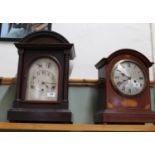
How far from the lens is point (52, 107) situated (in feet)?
2.58

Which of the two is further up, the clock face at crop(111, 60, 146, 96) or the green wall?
the clock face at crop(111, 60, 146, 96)

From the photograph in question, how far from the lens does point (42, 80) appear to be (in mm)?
819

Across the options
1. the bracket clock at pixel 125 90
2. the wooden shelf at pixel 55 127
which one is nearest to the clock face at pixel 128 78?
the bracket clock at pixel 125 90

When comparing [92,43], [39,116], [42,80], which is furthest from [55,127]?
[92,43]

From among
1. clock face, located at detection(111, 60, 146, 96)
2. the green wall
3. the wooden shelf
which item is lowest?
the wooden shelf

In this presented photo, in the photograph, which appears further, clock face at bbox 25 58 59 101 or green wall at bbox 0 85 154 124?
green wall at bbox 0 85 154 124

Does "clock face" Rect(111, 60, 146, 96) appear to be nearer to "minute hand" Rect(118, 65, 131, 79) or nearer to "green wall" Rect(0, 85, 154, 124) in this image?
"minute hand" Rect(118, 65, 131, 79)

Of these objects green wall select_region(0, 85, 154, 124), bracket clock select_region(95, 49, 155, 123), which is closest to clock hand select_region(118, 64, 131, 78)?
bracket clock select_region(95, 49, 155, 123)

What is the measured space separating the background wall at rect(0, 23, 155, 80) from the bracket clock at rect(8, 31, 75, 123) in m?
0.18

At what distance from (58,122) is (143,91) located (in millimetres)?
304

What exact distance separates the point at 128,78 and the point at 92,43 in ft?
0.89

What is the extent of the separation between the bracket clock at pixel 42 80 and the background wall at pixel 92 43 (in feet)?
0.57

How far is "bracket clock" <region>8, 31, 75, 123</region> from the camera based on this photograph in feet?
2.52

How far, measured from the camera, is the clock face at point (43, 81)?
31.5 inches
